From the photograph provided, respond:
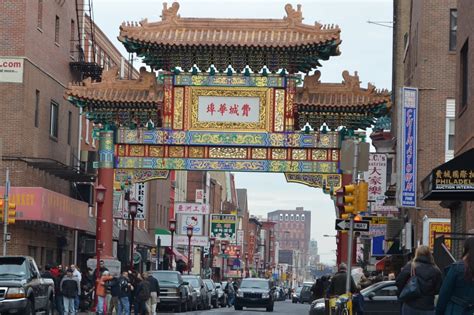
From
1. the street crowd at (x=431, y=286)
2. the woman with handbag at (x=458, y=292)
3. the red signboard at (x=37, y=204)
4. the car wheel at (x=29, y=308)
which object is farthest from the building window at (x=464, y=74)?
the red signboard at (x=37, y=204)

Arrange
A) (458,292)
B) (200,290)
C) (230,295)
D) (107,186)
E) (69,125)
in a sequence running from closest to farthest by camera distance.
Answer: (458,292) → (107,186) → (69,125) → (200,290) → (230,295)

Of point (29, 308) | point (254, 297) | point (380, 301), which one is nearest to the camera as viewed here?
point (380, 301)

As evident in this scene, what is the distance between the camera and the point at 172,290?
46.5 metres

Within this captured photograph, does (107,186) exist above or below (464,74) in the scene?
below

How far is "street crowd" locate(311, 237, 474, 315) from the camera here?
11695 mm

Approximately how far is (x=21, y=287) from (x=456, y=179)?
11218 millimetres

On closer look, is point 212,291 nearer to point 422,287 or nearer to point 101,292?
point 101,292

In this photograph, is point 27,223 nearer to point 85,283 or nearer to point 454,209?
point 85,283

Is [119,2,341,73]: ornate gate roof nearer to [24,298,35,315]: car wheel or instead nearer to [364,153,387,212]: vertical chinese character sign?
[364,153,387,212]: vertical chinese character sign


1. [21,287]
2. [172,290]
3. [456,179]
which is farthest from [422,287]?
[172,290]

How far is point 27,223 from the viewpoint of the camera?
149 feet

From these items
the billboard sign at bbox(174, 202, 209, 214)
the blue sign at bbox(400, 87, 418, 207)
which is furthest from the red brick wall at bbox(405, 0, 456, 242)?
the billboard sign at bbox(174, 202, 209, 214)

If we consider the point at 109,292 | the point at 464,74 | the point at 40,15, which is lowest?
the point at 109,292

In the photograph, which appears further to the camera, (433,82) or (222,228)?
(222,228)
